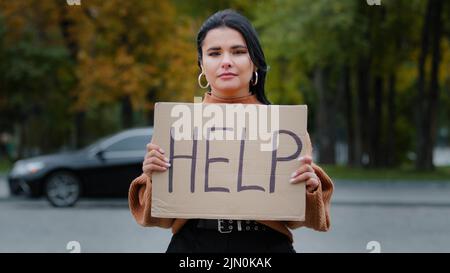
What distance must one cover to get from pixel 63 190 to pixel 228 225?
14477mm

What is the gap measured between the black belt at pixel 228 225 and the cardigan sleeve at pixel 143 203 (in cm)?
11

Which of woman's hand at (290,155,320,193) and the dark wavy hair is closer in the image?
woman's hand at (290,155,320,193)

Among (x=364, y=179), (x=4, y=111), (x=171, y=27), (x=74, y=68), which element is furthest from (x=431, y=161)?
(x=4, y=111)

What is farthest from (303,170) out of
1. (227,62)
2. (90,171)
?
(90,171)

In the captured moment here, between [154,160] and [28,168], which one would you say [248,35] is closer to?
[154,160]

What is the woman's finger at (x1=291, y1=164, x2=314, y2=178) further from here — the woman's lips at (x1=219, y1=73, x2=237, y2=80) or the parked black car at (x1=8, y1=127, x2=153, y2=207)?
the parked black car at (x1=8, y1=127, x2=153, y2=207)

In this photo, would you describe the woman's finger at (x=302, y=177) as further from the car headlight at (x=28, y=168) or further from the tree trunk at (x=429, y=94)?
the tree trunk at (x=429, y=94)

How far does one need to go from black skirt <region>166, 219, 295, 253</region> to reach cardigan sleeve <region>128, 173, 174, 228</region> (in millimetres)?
92

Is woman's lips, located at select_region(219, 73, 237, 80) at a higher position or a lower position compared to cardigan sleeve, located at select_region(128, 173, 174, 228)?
higher

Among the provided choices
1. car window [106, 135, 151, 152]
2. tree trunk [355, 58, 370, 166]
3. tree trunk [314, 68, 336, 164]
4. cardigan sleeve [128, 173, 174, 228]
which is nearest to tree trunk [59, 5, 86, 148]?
tree trunk [314, 68, 336, 164]

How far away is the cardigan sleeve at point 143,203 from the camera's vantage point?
2.92m

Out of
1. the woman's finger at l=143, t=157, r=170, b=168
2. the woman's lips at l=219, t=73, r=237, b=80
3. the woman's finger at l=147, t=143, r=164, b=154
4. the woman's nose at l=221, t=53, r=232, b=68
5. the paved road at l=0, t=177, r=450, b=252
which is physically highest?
the woman's nose at l=221, t=53, r=232, b=68

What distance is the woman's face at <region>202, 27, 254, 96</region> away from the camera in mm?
2916

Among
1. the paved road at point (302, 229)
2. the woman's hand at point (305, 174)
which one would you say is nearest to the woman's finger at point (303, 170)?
the woman's hand at point (305, 174)
